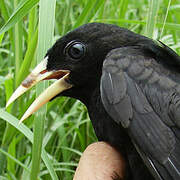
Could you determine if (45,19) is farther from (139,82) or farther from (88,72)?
(139,82)

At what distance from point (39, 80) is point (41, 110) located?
0.11 m

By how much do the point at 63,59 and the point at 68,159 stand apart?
77 cm

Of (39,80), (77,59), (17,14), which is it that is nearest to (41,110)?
(39,80)

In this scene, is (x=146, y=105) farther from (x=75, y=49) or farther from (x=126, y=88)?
(x=75, y=49)

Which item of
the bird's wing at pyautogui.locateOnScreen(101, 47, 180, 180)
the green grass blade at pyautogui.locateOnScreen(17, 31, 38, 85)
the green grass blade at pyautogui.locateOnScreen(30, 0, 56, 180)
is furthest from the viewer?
the green grass blade at pyautogui.locateOnScreen(17, 31, 38, 85)

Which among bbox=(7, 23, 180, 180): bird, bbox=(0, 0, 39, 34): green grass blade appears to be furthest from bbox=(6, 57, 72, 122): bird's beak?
bbox=(0, 0, 39, 34): green grass blade

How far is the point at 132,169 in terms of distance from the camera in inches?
58.3

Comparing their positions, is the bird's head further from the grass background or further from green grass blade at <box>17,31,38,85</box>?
green grass blade at <box>17,31,38,85</box>

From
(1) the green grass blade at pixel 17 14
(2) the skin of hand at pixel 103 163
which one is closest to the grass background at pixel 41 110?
(1) the green grass blade at pixel 17 14

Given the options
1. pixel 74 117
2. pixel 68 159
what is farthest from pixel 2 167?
pixel 74 117

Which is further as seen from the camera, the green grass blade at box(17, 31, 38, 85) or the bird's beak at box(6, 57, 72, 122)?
the green grass blade at box(17, 31, 38, 85)

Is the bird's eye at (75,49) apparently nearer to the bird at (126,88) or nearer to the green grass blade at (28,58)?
the bird at (126,88)

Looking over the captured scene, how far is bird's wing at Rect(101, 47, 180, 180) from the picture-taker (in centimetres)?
132

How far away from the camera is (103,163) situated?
1544 millimetres
